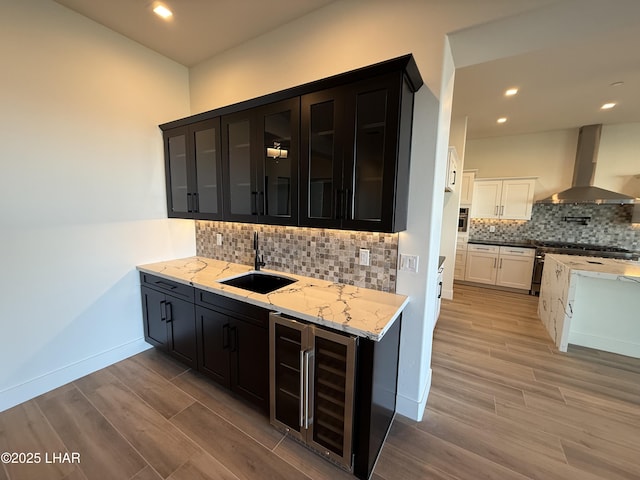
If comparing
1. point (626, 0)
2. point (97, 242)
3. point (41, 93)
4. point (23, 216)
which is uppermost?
point (626, 0)

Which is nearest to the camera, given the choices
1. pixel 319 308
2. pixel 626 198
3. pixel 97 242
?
pixel 319 308

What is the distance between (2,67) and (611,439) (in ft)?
16.8

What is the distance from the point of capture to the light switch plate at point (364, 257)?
2.01 m

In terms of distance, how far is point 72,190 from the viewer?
2.19 m

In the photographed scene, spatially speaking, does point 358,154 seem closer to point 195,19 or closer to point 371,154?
point 371,154

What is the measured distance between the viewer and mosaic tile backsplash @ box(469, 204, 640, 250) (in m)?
4.72

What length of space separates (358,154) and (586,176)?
18.8ft

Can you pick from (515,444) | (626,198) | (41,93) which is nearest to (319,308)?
(515,444)

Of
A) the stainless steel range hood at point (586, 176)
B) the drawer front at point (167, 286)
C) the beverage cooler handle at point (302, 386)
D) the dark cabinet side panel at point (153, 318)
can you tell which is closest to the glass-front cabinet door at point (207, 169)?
the drawer front at point (167, 286)

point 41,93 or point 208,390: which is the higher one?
point 41,93

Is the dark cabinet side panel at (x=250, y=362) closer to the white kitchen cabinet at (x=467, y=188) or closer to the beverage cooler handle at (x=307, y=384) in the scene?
the beverage cooler handle at (x=307, y=384)

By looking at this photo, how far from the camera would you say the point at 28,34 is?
1.92 metres

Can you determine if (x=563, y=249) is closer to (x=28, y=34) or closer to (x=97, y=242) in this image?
(x=97, y=242)

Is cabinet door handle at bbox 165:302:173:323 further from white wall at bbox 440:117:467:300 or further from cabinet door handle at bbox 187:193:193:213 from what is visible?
white wall at bbox 440:117:467:300
